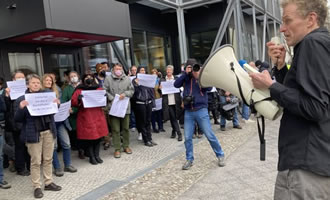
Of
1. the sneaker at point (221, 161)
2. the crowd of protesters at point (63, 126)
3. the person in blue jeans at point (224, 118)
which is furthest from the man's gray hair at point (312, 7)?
the person in blue jeans at point (224, 118)

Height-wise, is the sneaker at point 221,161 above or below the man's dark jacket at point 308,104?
below

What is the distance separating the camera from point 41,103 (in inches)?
166

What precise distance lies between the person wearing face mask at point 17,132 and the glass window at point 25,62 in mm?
1648

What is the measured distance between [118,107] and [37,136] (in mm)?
1951

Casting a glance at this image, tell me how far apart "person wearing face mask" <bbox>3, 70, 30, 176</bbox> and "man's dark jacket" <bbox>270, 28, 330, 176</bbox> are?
4.41 meters

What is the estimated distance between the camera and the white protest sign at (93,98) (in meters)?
5.27

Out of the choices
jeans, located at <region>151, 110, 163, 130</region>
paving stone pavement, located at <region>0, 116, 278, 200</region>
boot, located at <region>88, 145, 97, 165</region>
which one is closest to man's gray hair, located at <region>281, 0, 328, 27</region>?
paving stone pavement, located at <region>0, 116, 278, 200</region>

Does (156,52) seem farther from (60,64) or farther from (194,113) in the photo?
(194,113)

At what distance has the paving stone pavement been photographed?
161 inches

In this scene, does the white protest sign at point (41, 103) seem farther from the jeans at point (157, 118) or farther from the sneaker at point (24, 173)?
the jeans at point (157, 118)

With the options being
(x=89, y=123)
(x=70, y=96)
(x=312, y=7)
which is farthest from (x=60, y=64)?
(x=312, y=7)

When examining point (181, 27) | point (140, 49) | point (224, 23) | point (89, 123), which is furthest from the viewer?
point (140, 49)

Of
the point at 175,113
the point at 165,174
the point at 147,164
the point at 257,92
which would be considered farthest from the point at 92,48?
the point at 257,92

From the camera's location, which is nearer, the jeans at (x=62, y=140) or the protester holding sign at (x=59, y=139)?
the protester holding sign at (x=59, y=139)
